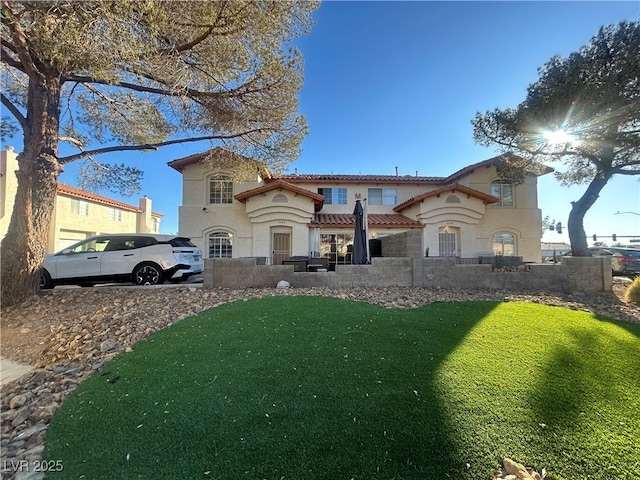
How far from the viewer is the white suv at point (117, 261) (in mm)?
8727

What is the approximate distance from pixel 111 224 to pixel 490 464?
92.9ft

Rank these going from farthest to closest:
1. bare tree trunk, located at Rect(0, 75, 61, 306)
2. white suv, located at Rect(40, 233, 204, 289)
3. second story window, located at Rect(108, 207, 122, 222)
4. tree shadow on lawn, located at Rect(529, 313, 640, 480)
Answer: second story window, located at Rect(108, 207, 122, 222), white suv, located at Rect(40, 233, 204, 289), bare tree trunk, located at Rect(0, 75, 61, 306), tree shadow on lawn, located at Rect(529, 313, 640, 480)

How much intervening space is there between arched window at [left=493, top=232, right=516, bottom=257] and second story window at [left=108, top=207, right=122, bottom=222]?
2876cm

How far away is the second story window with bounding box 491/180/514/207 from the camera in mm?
Result: 16984

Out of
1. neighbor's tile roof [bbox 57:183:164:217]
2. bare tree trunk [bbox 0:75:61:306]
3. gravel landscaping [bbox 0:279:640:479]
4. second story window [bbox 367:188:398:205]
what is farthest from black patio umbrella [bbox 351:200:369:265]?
neighbor's tile roof [bbox 57:183:164:217]

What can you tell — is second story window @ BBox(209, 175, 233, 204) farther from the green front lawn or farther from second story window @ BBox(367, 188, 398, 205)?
the green front lawn

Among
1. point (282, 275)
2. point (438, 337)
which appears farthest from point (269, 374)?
point (282, 275)

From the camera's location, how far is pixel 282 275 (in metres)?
8.81

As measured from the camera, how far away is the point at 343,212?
681 inches

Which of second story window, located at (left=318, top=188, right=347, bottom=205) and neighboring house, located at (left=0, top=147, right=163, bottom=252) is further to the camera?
second story window, located at (left=318, top=188, right=347, bottom=205)

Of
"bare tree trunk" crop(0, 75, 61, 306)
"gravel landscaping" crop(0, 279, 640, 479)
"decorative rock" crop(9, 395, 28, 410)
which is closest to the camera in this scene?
"gravel landscaping" crop(0, 279, 640, 479)

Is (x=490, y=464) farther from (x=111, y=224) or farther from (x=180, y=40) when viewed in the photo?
(x=111, y=224)

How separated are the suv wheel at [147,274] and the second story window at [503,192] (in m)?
18.3

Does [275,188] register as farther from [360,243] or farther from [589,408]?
[589,408]
